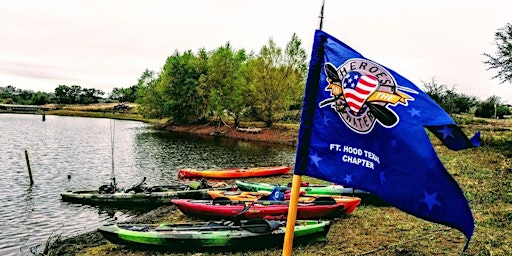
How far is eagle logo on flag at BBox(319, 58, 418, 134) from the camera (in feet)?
Result: 16.4

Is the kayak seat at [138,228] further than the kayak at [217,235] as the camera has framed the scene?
Yes

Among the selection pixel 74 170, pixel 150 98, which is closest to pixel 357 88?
pixel 74 170

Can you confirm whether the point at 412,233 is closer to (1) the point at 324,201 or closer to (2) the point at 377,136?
(1) the point at 324,201

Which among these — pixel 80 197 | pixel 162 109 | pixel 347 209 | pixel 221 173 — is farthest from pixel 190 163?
pixel 162 109

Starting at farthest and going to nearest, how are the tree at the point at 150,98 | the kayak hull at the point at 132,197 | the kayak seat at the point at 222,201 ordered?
the tree at the point at 150,98 → the kayak hull at the point at 132,197 → the kayak seat at the point at 222,201

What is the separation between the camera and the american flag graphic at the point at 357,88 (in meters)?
5.08

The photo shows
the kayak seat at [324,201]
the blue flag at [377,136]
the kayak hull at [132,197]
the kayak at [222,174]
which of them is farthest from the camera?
the kayak at [222,174]

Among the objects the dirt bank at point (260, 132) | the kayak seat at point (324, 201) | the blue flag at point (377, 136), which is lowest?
the kayak seat at point (324, 201)

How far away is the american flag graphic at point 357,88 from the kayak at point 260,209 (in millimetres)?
10557

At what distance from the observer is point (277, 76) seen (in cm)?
→ 6053

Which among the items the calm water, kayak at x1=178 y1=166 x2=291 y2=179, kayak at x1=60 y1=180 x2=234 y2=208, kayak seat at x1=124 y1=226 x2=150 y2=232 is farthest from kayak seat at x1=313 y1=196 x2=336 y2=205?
kayak at x1=178 y1=166 x2=291 y2=179

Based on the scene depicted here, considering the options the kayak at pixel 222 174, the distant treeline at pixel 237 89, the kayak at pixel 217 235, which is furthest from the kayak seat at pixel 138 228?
the distant treeline at pixel 237 89

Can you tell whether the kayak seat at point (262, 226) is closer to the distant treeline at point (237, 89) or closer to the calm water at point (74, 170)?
the calm water at point (74, 170)

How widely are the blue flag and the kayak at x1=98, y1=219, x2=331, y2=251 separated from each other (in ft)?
26.1
